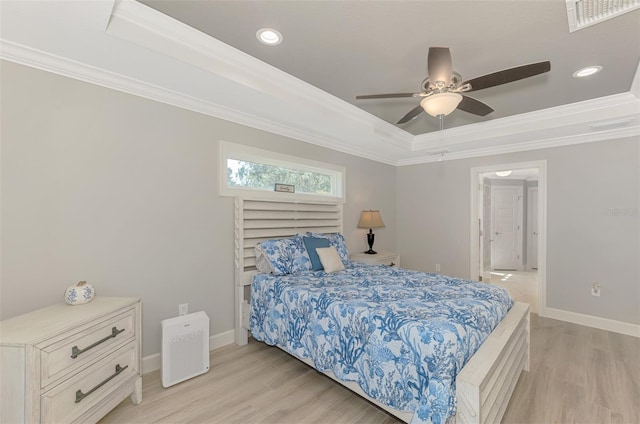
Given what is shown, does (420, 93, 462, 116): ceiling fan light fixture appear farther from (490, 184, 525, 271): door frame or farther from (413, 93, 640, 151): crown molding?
(490, 184, 525, 271): door frame

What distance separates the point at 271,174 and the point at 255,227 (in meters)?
0.70

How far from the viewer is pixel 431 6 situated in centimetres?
173

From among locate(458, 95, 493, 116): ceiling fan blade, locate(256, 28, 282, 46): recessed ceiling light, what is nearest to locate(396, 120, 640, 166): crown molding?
locate(458, 95, 493, 116): ceiling fan blade

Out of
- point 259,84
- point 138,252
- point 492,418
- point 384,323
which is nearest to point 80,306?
point 138,252

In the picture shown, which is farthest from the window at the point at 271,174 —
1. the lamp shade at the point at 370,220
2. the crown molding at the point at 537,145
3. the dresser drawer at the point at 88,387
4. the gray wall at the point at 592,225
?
the gray wall at the point at 592,225

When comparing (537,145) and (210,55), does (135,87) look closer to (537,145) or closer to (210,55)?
(210,55)

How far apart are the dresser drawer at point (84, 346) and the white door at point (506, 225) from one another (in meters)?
7.38

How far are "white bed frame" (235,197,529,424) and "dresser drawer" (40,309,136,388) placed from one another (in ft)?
3.68

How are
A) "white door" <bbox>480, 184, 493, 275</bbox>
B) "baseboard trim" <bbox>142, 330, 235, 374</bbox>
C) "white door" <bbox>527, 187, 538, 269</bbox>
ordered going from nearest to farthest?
"baseboard trim" <bbox>142, 330, 235, 374</bbox> < "white door" <bbox>480, 184, 493, 275</bbox> < "white door" <bbox>527, 187, 538, 269</bbox>

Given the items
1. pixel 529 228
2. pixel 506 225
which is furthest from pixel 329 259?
pixel 529 228

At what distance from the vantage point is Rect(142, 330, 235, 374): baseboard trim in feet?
7.73

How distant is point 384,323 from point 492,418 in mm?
748

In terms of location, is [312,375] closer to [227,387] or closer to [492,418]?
[227,387]

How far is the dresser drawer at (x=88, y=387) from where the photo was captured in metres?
1.41
